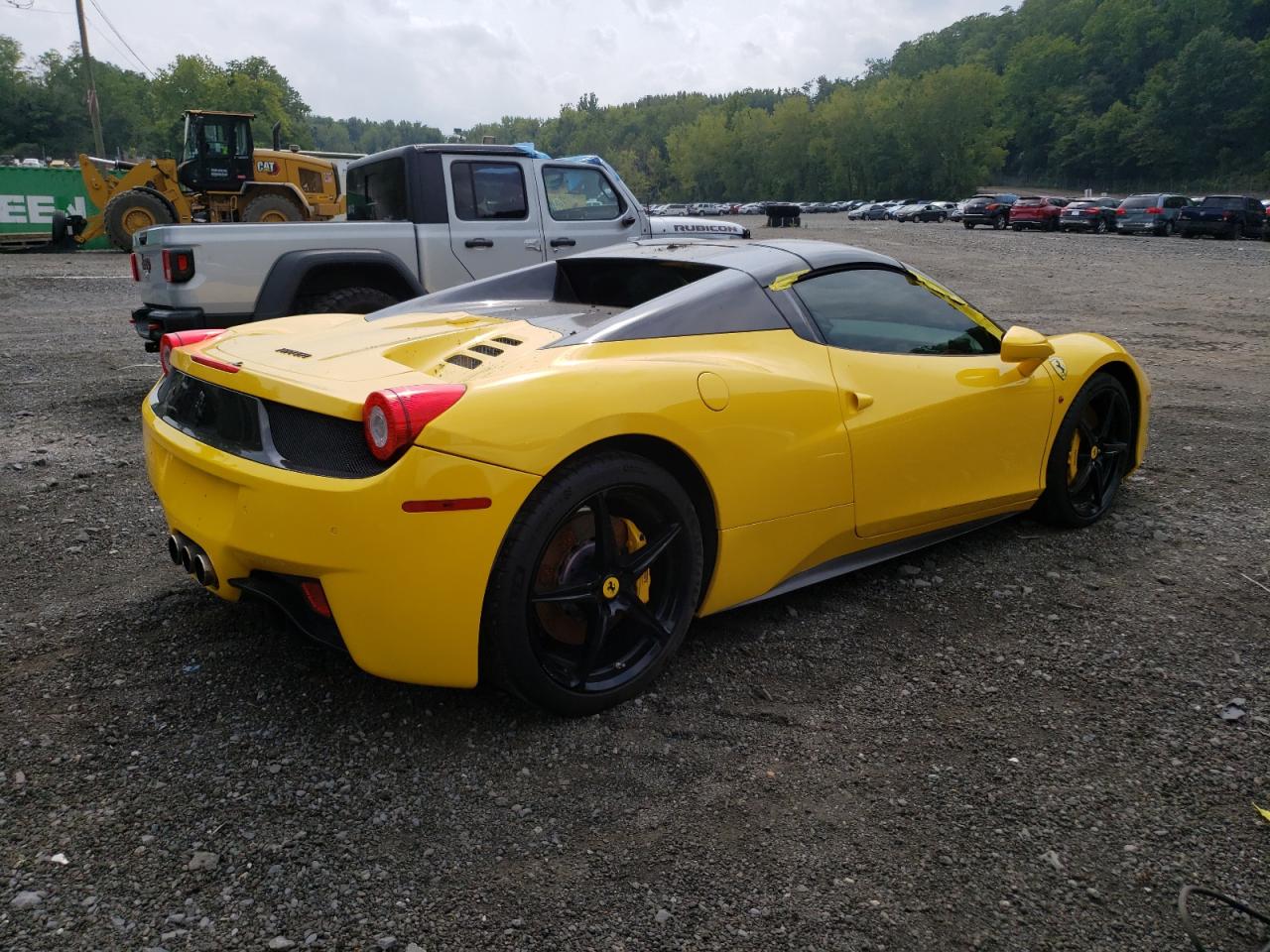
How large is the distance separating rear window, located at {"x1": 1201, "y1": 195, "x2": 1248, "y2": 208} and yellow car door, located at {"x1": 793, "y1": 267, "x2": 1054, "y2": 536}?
34763 mm

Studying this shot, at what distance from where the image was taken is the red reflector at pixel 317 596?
2.50 meters

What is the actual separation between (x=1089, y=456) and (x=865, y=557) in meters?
1.55

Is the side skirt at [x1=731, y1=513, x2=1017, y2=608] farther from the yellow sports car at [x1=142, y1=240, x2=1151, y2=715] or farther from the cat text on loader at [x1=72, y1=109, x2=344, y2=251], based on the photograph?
the cat text on loader at [x1=72, y1=109, x2=344, y2=251]

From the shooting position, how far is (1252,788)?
8.29ft

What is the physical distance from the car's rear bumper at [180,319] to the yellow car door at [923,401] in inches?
186

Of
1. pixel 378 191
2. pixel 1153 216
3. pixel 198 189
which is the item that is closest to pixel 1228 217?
pixel 1153 216

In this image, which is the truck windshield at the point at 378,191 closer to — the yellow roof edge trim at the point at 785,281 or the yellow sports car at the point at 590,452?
the yellow sports car at the point at 590,452

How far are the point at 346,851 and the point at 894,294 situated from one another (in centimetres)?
281

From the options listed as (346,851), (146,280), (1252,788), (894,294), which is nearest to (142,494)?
(146,280)

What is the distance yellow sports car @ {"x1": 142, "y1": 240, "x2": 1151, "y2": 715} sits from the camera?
8.05 ft

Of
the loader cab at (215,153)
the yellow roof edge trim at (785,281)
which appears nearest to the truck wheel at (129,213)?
the loader cab at (215,153)

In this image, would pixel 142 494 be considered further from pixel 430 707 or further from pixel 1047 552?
pixel 1047 552

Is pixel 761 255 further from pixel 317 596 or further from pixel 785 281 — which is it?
pixel 317 596

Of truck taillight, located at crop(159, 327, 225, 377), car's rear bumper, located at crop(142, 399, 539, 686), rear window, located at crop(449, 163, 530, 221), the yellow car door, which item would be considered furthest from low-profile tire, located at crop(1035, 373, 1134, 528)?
rear window, located at crop(449, 163, 530, 221)
